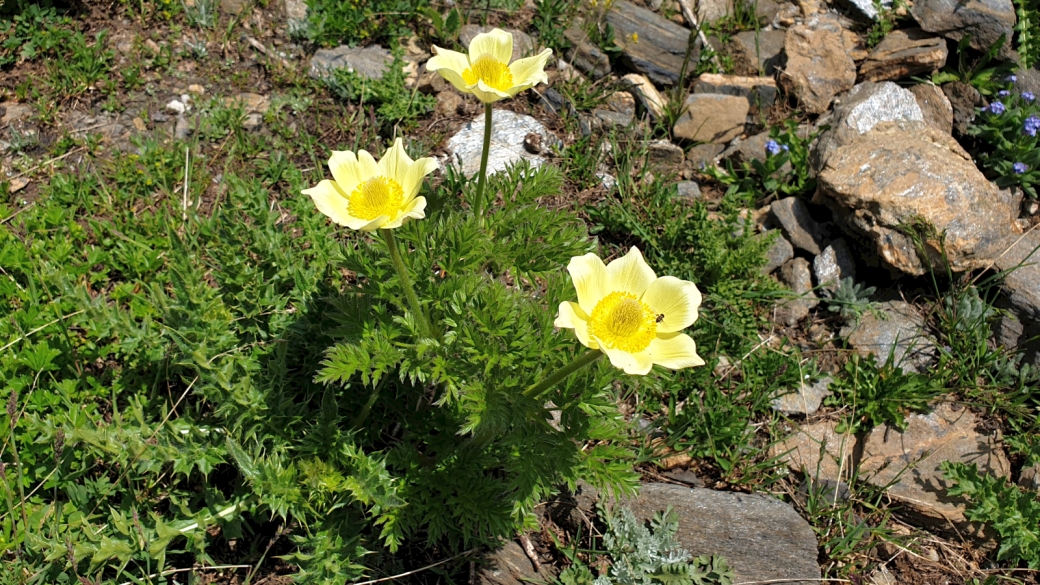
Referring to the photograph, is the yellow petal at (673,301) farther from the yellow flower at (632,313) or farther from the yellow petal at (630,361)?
the yellow petal at (630,361)

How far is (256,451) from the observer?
2.71 meters

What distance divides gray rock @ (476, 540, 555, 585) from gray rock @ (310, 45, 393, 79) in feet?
9.82

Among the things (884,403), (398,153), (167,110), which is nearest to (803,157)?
(884,403)

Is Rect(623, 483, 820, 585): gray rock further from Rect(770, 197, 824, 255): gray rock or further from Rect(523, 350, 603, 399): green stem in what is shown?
Rect(770, 197, 824, 255): gray rock

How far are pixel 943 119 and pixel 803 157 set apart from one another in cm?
99

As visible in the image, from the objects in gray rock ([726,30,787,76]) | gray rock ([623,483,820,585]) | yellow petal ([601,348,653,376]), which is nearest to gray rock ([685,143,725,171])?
gray rock ([726,30,787,76])

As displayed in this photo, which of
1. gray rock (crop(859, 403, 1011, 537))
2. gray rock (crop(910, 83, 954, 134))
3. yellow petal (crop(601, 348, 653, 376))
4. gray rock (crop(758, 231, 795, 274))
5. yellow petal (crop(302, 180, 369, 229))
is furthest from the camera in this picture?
gray rock (crop(910, 83, 954, 134))

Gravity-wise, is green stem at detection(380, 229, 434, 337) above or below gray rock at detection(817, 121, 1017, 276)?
above

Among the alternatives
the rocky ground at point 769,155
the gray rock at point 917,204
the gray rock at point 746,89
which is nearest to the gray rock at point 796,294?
the rocky ground at point 769,155

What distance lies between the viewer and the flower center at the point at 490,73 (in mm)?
2600

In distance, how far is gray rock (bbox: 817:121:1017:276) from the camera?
406 cm

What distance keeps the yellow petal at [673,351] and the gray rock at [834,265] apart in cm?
242

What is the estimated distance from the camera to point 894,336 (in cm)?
408

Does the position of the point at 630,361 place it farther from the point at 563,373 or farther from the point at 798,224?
the point at 798,224
